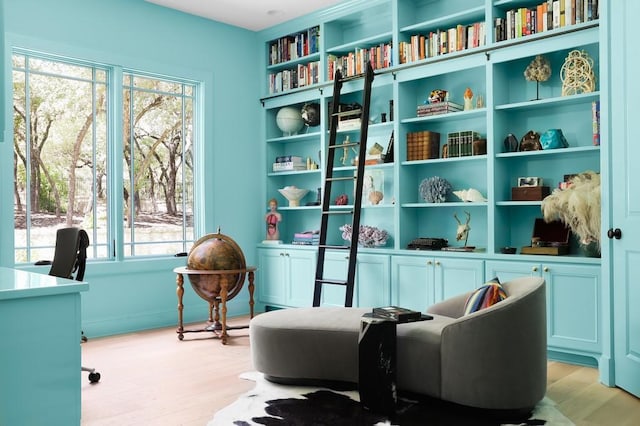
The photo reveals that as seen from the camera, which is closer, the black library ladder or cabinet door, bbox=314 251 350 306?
the black library ladder

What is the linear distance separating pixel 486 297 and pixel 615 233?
0.94 m

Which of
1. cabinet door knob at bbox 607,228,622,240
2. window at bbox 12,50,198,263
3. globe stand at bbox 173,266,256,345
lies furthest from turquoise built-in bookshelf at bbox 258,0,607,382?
window at bbox 12,50,198,263

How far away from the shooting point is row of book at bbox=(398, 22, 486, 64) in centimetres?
484

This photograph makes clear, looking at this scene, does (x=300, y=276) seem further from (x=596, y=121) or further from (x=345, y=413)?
(x=596, y=121)

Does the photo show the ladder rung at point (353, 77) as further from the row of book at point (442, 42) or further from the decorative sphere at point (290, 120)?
the decorative sphere at point (290, 120)

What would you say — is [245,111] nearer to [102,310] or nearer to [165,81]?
[165,81]

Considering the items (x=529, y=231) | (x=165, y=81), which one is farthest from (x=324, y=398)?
(x=165, y=81)

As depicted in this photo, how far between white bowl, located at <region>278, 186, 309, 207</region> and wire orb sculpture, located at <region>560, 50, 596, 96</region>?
9.42 feet

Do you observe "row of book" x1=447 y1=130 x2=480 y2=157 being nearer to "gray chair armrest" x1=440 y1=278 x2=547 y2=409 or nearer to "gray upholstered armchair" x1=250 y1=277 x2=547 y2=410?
"gray upholstered armchair" x1=250 y1=277 x2=547 y2=410

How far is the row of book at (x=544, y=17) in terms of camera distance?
4215 mm

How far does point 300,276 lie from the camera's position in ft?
19.7

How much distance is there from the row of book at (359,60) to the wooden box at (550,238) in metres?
2.04

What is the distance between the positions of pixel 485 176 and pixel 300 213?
2280 millimetres

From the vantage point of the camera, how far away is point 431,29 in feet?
17.4
